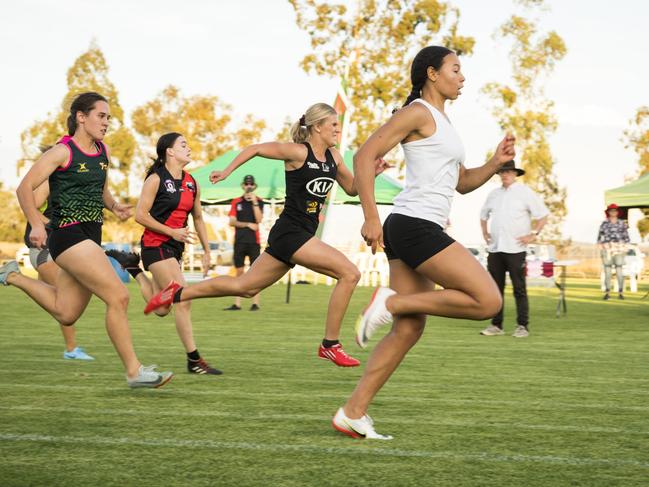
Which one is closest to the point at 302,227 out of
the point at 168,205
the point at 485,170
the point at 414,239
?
the point at 168,205

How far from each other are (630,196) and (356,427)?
13.5 m

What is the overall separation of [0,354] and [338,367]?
3354 millimetres

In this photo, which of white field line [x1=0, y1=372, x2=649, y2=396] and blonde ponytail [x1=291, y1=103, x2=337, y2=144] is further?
blonde ponytail [x1=291, y1=103, x2=337, y2=144]

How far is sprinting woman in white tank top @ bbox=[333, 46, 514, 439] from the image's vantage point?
16.2ft

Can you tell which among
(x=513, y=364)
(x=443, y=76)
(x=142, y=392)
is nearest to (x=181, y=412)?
(x=142, y=392)

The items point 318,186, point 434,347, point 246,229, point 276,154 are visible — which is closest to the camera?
point 276,154

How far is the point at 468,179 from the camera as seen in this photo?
568 cm

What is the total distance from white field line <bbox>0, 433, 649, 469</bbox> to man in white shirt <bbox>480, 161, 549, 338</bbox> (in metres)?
8.04

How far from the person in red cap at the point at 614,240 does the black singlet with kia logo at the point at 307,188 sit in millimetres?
17055

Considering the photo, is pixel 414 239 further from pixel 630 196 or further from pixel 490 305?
pixel 630 196

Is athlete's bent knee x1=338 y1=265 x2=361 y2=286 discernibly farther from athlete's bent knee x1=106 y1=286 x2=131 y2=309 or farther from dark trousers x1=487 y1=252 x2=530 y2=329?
dark trousers x1=487 y1=252 x2=530 y2=329

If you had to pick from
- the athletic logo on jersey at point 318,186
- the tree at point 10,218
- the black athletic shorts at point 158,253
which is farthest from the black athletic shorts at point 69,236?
the tree at point 10,218

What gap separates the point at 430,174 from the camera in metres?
5.12

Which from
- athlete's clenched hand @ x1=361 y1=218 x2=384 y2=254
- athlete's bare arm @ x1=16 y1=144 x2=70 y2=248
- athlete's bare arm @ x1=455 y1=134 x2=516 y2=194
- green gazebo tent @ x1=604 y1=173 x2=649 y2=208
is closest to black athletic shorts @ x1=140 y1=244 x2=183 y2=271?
athlete's bare arm @ x1=16 y1=144 x2=70 y2=248
